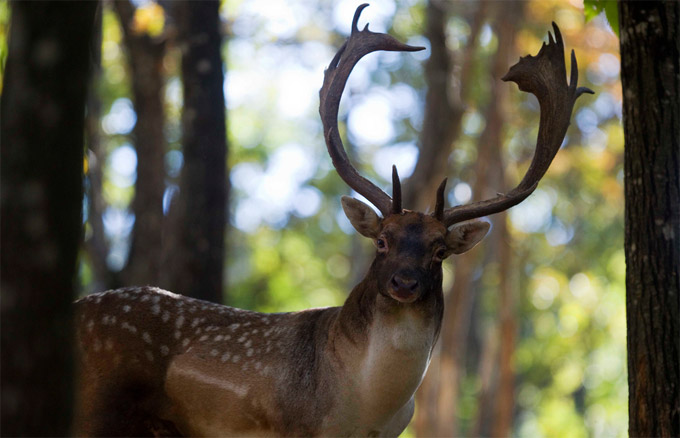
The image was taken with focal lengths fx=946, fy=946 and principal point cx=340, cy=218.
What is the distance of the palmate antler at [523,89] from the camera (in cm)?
749

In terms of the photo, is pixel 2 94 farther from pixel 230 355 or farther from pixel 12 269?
pixel 230 355

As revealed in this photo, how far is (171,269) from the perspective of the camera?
1057 centimetres

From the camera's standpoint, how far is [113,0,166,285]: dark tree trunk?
14.4 m

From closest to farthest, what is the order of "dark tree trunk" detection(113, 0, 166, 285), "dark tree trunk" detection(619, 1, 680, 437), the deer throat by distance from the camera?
1. "dark tree trunk" detection(619, 1, 680, 437)
2. the deer throat
3. "dark tree trunk" detection(113, 0, 166, 285)

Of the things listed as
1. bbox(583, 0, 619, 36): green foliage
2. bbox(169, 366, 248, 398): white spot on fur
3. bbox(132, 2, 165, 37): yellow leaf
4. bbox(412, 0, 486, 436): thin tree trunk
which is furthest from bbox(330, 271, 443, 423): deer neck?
bbox(412, 0, 486, 436): thin tree trunk

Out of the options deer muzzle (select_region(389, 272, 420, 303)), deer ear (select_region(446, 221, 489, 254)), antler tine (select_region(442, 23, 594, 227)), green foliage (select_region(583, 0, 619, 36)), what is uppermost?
green foliage (select_region(583, 0, 619, 36))

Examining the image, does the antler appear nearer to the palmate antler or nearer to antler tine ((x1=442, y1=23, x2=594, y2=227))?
the palmate antler

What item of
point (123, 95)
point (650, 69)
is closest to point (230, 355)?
point (650, 69)

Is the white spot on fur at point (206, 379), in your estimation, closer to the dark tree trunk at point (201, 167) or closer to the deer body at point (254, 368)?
the deer body at point (254, 368)

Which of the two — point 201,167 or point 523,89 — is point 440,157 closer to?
point 201,167

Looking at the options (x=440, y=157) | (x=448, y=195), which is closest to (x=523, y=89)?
(x=440, y=157)

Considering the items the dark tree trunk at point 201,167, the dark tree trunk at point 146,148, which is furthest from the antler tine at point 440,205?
the dark tree trunk at point 146,148

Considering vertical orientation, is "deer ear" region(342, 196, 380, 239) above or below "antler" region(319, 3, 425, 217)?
below

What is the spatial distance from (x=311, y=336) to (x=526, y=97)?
2196 centimetres
